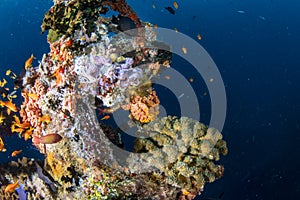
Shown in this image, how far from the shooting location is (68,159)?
223 inches

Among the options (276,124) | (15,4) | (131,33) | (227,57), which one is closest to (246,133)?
(276,124)

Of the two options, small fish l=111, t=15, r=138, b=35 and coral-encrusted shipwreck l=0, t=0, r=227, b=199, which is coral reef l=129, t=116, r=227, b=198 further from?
small fish l=111, t=15, r=138, b=35

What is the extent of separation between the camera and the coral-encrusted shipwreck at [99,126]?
18.4 ft

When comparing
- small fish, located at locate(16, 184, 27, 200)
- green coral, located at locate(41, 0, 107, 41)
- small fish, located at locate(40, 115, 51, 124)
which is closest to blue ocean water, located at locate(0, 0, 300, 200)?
small fish, located at locate(16, 184, 27, 200)

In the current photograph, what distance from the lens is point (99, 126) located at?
5.71 meters

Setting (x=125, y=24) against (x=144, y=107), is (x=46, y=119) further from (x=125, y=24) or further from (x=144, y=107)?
(x=125, y=24)

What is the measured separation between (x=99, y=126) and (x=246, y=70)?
1300 inches

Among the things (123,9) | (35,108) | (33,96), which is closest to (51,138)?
(35,108)

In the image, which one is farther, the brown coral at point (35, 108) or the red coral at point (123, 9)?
the red coral at point (123, 9)

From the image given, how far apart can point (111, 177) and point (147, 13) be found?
5328cm

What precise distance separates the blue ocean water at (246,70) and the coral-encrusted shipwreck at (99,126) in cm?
304

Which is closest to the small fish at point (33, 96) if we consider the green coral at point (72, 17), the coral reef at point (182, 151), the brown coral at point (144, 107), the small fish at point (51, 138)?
A: the small fish at point (51, 138)

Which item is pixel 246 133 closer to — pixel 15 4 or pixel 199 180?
Answer: pixel 199 180

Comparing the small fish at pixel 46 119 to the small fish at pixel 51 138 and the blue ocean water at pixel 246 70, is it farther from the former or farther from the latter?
the blue ocean water at pixel 246 70
